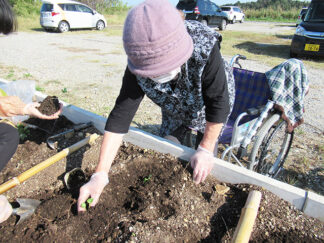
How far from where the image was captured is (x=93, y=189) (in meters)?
1.63

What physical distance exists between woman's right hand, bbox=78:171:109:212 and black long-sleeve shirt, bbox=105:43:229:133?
13.4 inches

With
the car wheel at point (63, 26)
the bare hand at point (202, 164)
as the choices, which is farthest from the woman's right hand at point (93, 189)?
the car wheel at point (63, 26)

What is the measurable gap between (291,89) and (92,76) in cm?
475

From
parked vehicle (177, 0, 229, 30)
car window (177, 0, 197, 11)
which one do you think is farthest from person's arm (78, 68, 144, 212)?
car window (177, 0, 197, 11)

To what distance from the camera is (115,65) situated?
6.75 meters

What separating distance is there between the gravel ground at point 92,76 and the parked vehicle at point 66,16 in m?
2.67

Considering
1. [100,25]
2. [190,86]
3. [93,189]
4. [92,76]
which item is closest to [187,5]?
[100,25]

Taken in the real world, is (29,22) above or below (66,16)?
below

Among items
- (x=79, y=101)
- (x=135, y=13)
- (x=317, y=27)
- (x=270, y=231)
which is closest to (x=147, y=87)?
(x=135, y=13)

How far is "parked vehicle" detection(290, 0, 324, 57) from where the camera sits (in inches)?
292

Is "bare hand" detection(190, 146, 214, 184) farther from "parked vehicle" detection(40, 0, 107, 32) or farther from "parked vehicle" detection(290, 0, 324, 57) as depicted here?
"parked vehicle" detection(40, 0, 107, 32)

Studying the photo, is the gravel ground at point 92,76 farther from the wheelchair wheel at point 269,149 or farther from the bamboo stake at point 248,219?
the bamboo stake at point 248,219

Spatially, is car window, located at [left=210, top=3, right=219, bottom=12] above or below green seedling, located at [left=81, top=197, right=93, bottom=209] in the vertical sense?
above

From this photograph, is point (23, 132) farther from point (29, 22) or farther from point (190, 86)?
point (29, 22)
